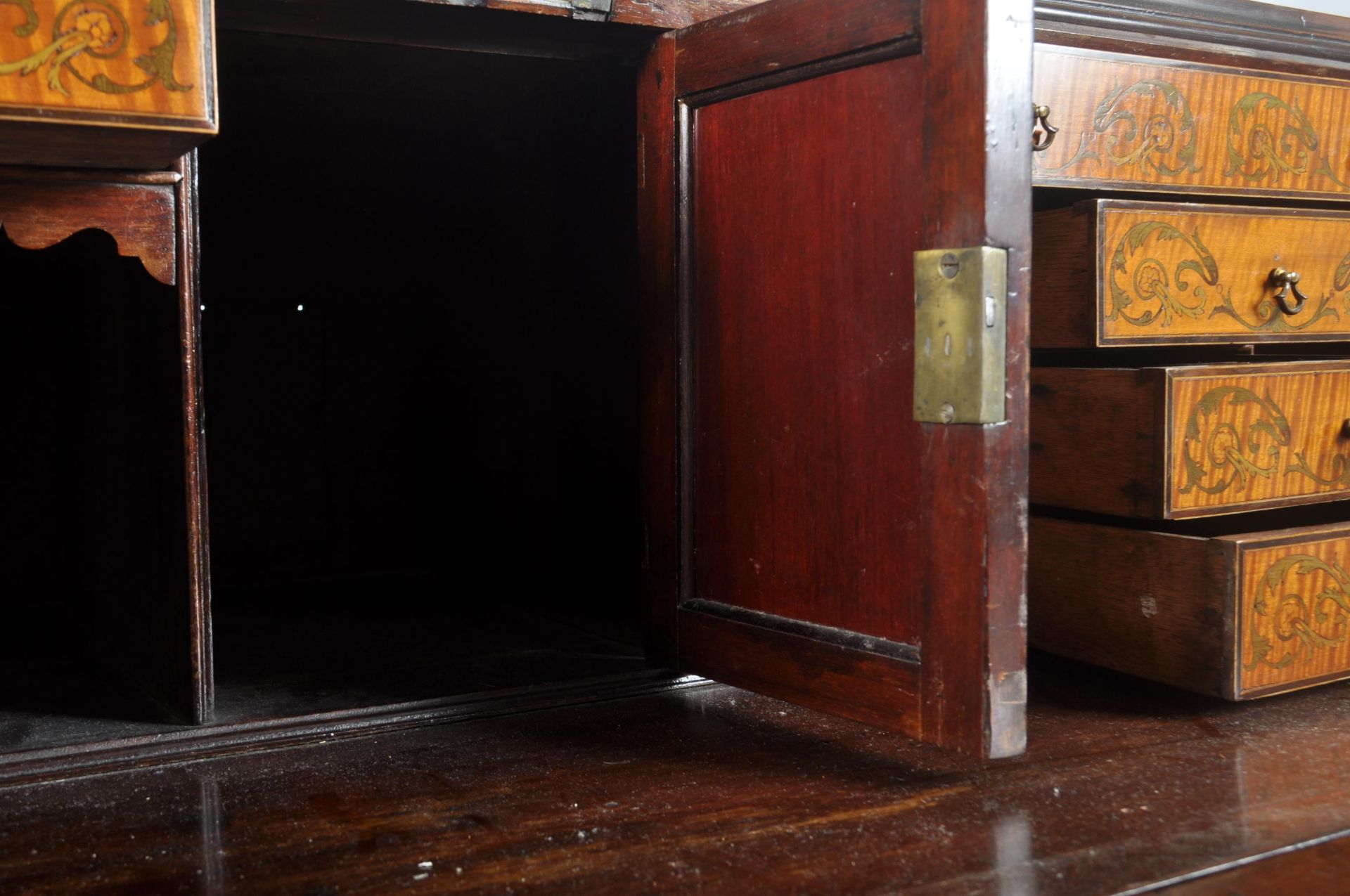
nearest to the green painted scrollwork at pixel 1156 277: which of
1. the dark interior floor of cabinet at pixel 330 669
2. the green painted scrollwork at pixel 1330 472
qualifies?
the green painted scrollwork at pixel 1330 472

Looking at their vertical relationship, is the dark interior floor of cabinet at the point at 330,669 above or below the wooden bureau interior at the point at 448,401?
below

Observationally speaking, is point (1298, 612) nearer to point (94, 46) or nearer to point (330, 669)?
point (330, 669)

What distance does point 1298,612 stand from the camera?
5.38 feet

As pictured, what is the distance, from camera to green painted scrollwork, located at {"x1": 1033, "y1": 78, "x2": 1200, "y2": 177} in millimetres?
1654

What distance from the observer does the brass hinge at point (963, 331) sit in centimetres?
128

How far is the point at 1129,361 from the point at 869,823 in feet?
3.44

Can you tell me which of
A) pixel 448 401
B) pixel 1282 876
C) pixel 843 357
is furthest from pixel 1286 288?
pixel 448 401

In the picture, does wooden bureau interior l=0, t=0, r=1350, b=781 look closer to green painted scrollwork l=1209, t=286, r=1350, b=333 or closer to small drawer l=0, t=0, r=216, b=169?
green painted scrollwork l=1209, t=286, r=1350, b=333

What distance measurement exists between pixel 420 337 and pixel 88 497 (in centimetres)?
84

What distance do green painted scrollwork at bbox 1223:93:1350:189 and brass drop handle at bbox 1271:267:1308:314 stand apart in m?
0.13

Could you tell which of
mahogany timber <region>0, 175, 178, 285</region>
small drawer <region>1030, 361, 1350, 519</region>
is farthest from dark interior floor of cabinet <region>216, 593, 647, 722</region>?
small drawer <region>1030, 361, 1350, 519</region>

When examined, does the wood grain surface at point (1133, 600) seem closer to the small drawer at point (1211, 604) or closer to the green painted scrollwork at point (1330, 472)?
the small drawer at point (1211, 604)

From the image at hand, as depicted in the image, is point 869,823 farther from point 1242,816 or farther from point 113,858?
point 113,858

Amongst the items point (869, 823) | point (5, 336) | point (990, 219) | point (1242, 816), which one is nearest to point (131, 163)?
point (990, 219)
